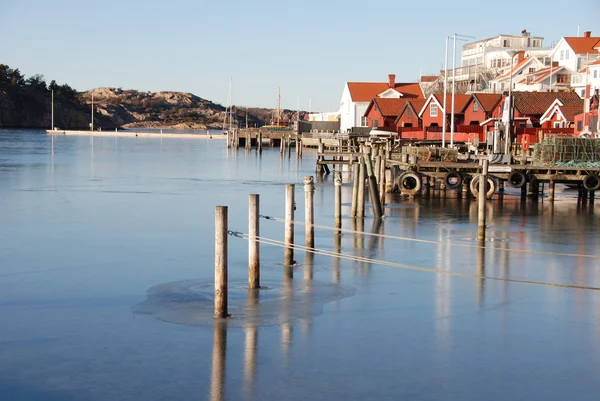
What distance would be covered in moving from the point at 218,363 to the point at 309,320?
2.95 metres

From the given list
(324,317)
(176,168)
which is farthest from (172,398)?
(176,168)

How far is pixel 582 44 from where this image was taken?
357 feet

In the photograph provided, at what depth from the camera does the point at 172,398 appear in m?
12.4

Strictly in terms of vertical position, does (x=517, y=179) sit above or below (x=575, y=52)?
below

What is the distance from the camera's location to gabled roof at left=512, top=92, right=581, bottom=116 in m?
77.9

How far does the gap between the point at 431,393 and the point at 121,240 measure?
53.7 feet

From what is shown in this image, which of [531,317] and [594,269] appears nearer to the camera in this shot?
[531,317]

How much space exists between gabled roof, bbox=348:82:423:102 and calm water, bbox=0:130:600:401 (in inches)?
3130

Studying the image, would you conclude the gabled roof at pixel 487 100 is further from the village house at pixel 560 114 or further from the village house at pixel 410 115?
the village house at pixel 410 115

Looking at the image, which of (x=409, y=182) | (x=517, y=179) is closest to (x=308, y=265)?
(x=409, y=182)

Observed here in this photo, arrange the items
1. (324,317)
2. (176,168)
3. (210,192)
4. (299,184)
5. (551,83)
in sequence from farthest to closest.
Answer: (551,83) < (176,168) < (299,184) < (210,192) < (324,317)

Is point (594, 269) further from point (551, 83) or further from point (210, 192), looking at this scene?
point (551, 83)

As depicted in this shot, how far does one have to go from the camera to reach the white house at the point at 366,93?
109794 millimetres

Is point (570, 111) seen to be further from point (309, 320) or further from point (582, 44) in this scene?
point (309, 320)
